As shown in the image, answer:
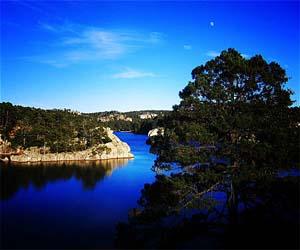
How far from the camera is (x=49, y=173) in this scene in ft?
164

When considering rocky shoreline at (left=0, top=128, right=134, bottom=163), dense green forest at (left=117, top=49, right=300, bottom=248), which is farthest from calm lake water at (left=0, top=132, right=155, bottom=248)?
rocky shoreline at (left=0, top=128, right=134, bottom=163)

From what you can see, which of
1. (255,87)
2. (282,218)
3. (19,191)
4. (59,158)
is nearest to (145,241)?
(282,218)

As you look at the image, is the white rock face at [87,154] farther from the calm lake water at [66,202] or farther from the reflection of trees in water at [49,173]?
the calm lake water at [66,202]

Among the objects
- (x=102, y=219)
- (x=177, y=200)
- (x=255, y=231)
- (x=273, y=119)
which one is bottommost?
(x=102, y=219)

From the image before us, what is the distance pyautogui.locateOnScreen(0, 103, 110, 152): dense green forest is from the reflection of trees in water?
5.90 meters

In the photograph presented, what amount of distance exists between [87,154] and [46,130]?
9648mm

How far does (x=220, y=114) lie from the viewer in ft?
54.2

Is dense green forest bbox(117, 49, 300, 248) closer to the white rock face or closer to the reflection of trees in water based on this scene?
the reflection of trees in water

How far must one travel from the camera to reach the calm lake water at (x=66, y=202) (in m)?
20.9

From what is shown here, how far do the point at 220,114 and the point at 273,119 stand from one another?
8.40ft

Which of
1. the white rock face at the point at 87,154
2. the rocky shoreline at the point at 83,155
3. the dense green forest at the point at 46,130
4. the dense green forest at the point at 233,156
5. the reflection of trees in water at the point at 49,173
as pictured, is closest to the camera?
the dense green forest at the point at 233,156

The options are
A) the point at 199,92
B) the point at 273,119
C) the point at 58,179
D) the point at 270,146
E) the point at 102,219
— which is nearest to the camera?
the point at 270,146

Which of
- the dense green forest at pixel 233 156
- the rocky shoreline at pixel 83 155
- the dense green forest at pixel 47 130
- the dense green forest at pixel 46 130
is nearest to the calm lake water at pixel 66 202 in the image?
the dense green forest at pixel 233 156

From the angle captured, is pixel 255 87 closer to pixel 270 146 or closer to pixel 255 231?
pixel 270 146
